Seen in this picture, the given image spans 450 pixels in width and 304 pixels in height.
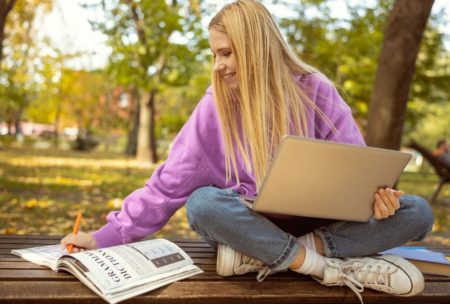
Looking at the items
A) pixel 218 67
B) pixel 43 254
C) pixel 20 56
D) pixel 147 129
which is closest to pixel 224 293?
pixel 43 254

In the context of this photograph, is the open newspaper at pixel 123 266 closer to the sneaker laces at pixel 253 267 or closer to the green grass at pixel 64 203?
the sneaker laces at pixel 253 267

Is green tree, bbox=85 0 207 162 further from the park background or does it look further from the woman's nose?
the woman's nose

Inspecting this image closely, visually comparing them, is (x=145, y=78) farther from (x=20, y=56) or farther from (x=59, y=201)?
(x=20, y=56)

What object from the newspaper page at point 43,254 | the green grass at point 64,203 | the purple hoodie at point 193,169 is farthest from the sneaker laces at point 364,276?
the green grass at point 64,203

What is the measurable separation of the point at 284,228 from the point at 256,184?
0.23 m

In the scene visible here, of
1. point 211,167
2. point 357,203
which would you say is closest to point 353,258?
point 357,203

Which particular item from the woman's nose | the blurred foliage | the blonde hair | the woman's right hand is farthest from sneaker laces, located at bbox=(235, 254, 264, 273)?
the blurred foliage

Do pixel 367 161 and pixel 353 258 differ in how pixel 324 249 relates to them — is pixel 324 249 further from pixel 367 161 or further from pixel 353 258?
pixel 367 161

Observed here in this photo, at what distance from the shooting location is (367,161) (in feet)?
5.89

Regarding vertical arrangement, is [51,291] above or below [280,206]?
below

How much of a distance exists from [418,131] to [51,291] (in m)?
35.1

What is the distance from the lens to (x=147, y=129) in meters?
14.4

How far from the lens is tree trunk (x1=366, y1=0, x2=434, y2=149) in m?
5.43

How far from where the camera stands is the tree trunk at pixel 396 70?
17.8ft
